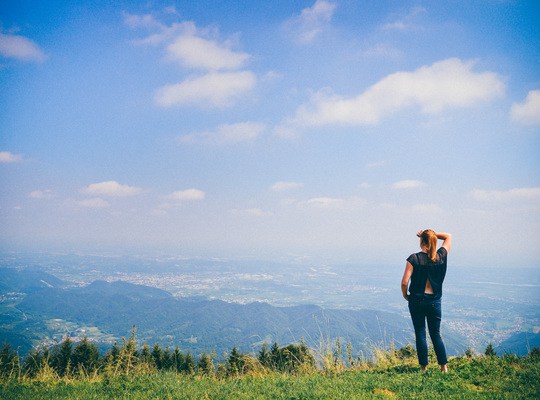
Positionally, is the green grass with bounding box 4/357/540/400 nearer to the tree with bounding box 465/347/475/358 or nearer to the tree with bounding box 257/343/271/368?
the tree with bounding box 465/347/475/358

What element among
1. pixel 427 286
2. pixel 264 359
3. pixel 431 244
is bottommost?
pixel 264 359

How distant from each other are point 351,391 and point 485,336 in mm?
86991

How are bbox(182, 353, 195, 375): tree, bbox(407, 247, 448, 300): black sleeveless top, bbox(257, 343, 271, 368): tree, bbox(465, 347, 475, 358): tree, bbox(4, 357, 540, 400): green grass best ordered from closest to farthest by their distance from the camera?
bbox(4, 357, 540, 400): green grass
bbox(407, 247, 448, 300): black sleeveless top
bbox(465, 347, 475, 358): tree
bbox(182, 353, 195, 375): tree
bbox(257, 343, 271, 368): tree

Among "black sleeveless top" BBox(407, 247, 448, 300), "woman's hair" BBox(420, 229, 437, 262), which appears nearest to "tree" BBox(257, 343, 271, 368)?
"black sleeveless top" BBox(407, 247, 448, 300)

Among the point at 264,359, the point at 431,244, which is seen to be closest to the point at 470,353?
the point at 431,244

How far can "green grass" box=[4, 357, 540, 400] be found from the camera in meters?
4.71

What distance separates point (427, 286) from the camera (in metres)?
5.77

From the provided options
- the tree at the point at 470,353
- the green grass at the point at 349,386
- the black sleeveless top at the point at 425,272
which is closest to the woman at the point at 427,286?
the black sleeveless top at the point at 425,272

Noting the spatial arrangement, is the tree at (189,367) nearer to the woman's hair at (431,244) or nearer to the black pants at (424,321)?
the black pants at (424,321)

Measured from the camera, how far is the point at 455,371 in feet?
19.0

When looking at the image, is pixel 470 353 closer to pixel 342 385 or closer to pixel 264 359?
pixel 342 385

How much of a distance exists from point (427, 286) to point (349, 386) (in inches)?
90.1

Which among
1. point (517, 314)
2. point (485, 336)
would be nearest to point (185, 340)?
point (485, 336)

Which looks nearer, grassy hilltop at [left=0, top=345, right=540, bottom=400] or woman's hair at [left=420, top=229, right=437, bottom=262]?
grassy hilltop at [left=0, top=345, right=540, bottom=400]
